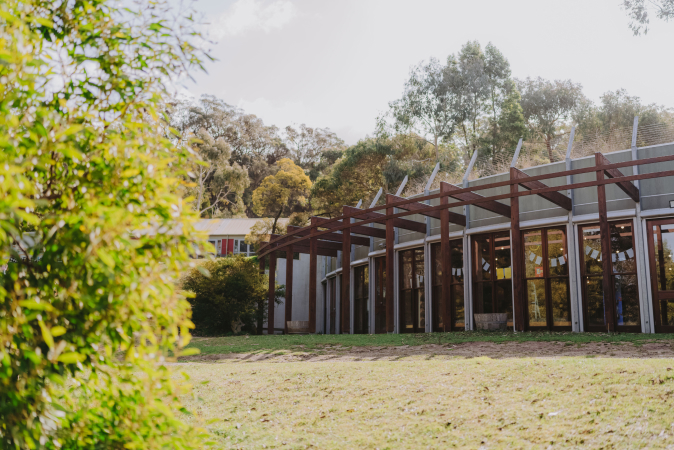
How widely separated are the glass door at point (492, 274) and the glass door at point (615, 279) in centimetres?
205

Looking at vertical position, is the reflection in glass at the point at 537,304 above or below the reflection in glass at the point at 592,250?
below

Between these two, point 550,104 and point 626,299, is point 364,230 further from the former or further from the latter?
point 550,104

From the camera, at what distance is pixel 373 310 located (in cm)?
1977

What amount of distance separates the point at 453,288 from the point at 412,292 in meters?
1.99

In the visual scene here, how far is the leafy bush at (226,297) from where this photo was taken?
2198cm

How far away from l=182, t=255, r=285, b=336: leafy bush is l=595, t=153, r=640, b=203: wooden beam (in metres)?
14.7

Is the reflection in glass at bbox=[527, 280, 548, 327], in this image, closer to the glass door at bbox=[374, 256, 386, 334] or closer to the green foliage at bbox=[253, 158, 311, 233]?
the glass door at bbox=[374, 256, 386, 334]

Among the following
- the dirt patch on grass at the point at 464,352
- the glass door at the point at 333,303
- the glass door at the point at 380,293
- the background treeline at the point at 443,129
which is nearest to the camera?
the dirt patch on grass at the point at 464,352

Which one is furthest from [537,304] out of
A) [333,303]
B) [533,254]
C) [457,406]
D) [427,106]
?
[427,106]

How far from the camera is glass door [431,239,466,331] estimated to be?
16016 millimetres

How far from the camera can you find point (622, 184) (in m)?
12.4

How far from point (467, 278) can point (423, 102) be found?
23695 mm

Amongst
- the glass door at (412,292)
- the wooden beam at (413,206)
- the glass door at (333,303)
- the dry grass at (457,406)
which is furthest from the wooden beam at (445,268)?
the glass door at (333,303)

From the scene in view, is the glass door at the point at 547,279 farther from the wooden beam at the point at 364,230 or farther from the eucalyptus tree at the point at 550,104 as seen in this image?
the eucalyptus tree at the point at 550,104
